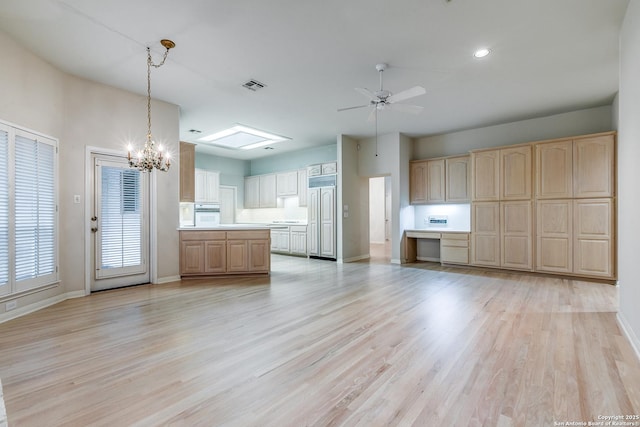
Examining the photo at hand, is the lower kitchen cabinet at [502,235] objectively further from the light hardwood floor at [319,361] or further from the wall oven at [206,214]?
the wall oven at [206,214]

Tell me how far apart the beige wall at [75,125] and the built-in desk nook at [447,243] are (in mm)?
5039

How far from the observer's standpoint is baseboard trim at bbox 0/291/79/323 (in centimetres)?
334

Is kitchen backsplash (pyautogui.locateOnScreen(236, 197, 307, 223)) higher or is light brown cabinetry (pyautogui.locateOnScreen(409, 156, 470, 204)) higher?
light brown cabinetry (pyautogui.locateOnScreen(409, 156, 470, 204))

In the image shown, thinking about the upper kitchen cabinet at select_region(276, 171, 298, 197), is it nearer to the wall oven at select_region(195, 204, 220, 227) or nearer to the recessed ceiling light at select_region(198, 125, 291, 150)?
the recessed ceiling light at select_region(198, 125, 291, 150)

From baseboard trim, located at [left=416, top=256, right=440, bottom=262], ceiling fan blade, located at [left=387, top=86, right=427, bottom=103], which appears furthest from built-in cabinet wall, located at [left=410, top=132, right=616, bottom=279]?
ceiling fan blade, located at [left=387, top=86, right=427, bottom=103]

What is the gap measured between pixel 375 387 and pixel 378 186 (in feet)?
36.0

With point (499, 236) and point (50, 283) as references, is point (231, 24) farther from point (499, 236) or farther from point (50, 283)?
point (499, 236)

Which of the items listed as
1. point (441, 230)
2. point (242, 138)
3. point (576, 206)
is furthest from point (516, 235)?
point (242, 138)

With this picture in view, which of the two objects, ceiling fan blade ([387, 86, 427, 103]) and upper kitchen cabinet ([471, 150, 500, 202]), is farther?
upper kitchen cabinet ([471, 150, 500, 202])

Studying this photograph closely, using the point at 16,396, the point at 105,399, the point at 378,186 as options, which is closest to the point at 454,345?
the point at 105,399

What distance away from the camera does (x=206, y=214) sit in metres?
8.40

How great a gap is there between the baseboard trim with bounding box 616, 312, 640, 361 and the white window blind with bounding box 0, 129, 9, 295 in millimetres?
5971

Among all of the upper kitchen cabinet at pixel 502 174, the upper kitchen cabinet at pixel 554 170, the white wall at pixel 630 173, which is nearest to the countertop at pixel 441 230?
the upper kitchen cabinet at pixel 502 174

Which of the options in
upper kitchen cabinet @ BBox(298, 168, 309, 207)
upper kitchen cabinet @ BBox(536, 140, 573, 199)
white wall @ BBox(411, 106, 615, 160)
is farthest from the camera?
upper kitchen cabinet @ BBox(298, 168, 309, 207)
